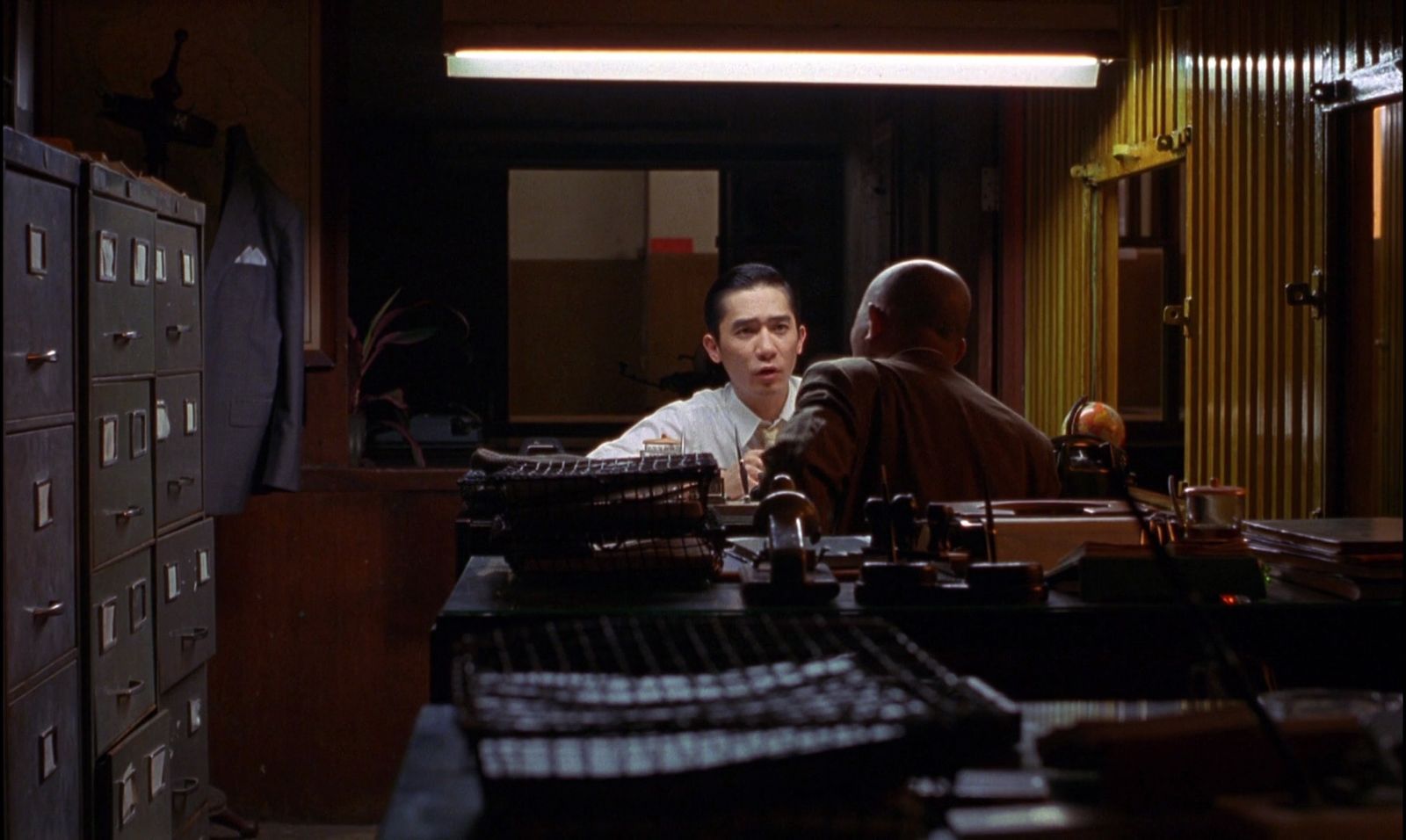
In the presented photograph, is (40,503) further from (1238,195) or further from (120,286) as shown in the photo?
(1238,195)

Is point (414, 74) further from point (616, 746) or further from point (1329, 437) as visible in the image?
point (616, 746)

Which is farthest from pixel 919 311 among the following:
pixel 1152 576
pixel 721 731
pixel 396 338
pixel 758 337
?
pixel 721 731

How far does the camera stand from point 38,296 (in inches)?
99.9

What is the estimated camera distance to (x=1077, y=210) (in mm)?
4176

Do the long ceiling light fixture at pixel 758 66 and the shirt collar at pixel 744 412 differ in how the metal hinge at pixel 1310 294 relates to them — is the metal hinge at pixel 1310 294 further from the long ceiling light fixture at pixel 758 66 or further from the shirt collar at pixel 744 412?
the shirt collar at pixel 744 412

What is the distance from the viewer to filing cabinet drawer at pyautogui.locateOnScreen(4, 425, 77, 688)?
2412 mm

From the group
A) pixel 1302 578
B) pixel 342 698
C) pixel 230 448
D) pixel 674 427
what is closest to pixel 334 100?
pixel 230 448

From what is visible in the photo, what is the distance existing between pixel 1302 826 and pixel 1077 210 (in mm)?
3521

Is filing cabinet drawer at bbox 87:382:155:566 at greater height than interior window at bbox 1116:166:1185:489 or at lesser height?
lesser

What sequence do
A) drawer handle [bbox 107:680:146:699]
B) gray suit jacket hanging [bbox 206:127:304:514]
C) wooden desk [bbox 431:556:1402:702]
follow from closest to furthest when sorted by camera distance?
wooden desk [bbox 431:556:1402:702] → drawer handle [bbox 107:680:146:699] → gray suit jacket hanging [bbox 206:127:304:514]

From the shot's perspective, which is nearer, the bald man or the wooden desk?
Answer: the wooden desk

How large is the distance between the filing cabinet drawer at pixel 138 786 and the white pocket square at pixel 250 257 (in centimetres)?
135

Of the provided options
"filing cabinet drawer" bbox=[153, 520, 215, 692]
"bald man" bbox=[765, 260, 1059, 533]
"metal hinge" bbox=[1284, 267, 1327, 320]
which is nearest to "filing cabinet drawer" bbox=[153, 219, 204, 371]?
"filing cabinet drawer" bbox=[153, 520, 215, 692]

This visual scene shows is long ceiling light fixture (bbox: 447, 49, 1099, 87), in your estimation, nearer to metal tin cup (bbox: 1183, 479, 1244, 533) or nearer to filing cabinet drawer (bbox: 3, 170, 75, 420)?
filing cabinet drawer (bbox: 3, 170, 75, 420)
